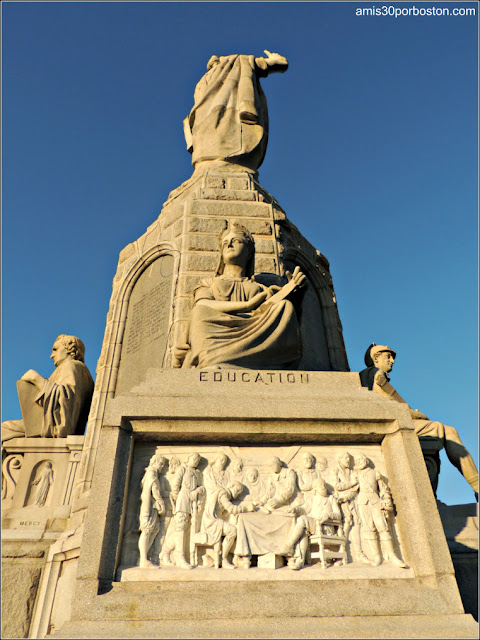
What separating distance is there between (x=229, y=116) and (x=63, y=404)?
826 cm

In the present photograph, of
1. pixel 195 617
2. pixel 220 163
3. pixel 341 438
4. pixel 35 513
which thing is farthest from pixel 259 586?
pixel 220 163

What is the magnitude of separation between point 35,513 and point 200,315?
12.5 ft

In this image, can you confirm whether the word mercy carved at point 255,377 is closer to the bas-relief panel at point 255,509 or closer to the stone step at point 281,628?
the bas-relief panel at point 255,509

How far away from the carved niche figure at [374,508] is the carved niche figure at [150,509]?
1923 mm

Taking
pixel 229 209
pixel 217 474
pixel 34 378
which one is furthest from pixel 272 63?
pixel 217 474

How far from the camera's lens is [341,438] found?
5480 mm

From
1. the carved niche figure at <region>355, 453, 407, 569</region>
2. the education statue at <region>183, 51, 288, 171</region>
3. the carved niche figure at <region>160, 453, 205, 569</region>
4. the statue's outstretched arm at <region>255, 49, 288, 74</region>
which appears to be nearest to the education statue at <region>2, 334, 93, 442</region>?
the carved niche figure at <region>160, 453, 205, 569</region>

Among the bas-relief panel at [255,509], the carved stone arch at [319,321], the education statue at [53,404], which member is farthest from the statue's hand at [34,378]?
the carved stone arch at [319,321]

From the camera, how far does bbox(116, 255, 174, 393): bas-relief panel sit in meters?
9.62

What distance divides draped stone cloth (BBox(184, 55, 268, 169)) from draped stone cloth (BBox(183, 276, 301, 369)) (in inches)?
266

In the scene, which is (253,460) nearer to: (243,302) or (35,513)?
(243,302)

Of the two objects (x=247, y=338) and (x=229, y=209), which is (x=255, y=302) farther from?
(x=229, y=209)

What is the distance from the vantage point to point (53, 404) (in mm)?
9039

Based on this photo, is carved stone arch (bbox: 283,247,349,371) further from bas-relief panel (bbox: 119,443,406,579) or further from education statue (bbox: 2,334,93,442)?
bas-relief panel (bbox: 119,443,406,579)
